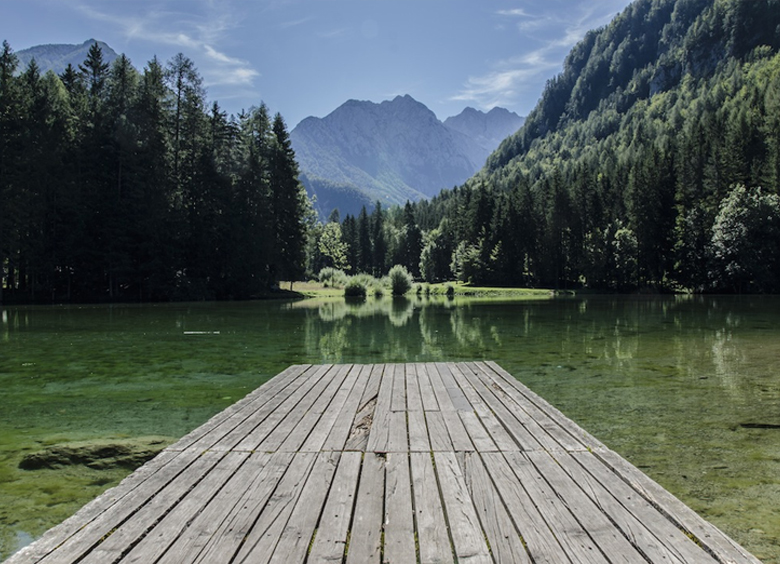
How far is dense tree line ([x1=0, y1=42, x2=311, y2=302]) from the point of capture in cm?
4575

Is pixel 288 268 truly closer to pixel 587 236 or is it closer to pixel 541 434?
pixel 587 236

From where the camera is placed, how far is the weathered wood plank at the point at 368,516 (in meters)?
3.10

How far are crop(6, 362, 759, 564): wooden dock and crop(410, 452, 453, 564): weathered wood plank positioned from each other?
1cm

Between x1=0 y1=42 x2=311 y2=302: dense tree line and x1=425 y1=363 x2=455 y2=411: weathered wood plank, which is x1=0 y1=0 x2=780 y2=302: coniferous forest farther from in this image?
x1=425 y1=363 x2=455 y2=411: weathered wood plank

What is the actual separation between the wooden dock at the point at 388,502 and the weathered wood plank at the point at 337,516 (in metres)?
0.01

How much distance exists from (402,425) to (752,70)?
177 metres

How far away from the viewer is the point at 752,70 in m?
144

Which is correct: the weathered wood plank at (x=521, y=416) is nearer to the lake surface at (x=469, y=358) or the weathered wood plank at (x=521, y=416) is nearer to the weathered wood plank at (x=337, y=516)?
the lake surface at (x=469, y=358)

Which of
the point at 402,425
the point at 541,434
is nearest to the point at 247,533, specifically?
the point at 402,425

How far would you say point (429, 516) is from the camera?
362 cm

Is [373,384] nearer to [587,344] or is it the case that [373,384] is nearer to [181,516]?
[181,516]

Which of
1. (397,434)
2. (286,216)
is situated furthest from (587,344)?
(286,216)

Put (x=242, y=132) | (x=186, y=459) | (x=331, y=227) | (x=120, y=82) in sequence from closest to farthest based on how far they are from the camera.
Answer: (x=186, y=459), (x=120, y=82), (x=242, y=132), (x=331, y=227)

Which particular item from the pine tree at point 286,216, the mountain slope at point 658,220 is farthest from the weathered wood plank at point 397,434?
the mountain slope at point 658,220
